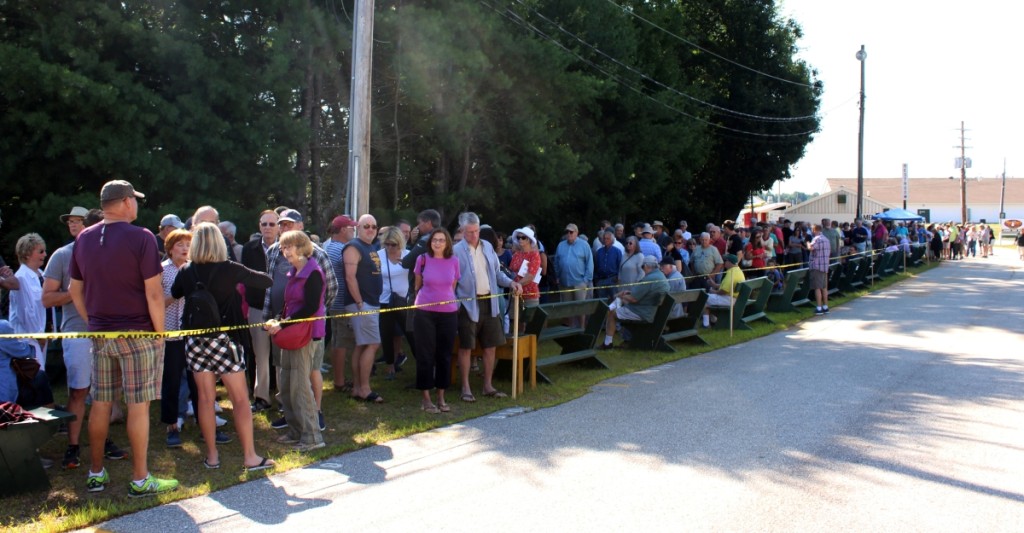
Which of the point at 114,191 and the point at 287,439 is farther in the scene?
the point at 287,439

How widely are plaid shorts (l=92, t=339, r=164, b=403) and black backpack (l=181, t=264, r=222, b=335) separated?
0.42 m

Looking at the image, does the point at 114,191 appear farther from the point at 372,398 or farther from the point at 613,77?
the point at 613,77

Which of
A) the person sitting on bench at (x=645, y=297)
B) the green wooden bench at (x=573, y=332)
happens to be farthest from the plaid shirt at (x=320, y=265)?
the person sitting on bench at (x=645, y=297)

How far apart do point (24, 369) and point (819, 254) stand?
15.1 meters

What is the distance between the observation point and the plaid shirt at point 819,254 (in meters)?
17.6

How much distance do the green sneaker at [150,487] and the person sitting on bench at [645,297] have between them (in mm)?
7579

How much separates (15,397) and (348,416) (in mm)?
2820

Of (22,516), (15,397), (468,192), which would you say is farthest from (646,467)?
(468,192)

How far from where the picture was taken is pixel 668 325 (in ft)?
43.4

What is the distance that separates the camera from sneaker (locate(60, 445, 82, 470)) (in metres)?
6.26

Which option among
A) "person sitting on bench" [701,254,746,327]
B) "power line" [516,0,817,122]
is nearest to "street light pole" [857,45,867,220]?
"power line" [516,0,817,122]

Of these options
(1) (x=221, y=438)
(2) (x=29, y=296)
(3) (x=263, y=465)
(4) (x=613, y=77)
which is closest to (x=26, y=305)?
(2) (x=29, y=296)

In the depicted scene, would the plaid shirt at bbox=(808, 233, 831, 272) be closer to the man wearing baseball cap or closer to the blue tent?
the man wearing baseball cap

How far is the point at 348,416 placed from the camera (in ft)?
26.6
